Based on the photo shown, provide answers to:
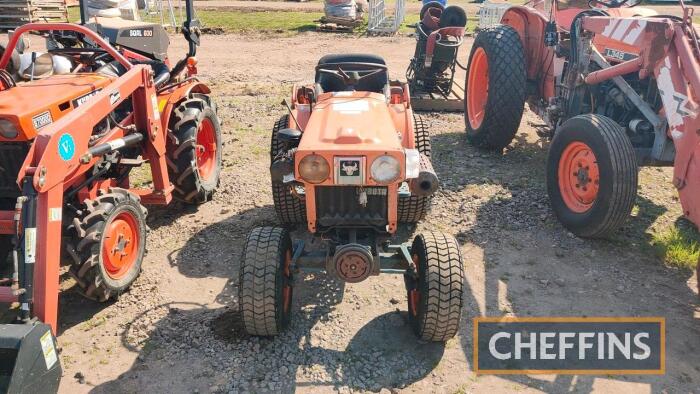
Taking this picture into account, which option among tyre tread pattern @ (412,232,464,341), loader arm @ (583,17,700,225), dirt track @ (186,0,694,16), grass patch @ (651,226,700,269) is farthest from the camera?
dirt track @ (186,0,694,16)

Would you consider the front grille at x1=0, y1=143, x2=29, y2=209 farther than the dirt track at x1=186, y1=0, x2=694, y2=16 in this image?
No

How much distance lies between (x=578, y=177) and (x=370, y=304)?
2181 millimetres

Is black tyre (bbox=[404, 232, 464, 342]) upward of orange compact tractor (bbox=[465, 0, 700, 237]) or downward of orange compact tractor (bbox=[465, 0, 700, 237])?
downward

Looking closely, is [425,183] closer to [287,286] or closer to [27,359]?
[287,286]

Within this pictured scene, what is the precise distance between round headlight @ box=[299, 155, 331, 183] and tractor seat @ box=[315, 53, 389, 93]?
1.83m

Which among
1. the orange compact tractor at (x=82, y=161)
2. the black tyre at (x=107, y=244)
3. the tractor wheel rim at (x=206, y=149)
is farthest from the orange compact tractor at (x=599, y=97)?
the black tyre at (x=107, y=244)

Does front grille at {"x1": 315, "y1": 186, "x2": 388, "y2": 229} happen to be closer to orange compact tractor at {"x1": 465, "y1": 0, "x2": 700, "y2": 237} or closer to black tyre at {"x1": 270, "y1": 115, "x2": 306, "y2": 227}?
black tyre at {"x1": 270, "y1": 115, "x2": 306, "y2": 227}

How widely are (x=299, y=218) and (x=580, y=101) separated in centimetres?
302

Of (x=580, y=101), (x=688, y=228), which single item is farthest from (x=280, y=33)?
(x=688, y=228)

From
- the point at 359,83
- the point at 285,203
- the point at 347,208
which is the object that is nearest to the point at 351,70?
the point at 359,83

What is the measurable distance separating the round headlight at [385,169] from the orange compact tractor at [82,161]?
178 centimetres

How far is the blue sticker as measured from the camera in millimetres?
3074

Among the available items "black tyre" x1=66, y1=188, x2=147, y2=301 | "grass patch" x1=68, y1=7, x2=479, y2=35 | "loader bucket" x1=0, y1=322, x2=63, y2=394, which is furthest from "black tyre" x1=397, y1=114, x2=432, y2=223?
"grass patch" x1=68, y1=7, x2=479, y2=35

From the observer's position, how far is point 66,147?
313cm
